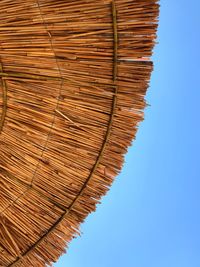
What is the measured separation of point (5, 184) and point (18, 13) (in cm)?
121

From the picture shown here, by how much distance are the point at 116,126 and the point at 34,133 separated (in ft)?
1.80

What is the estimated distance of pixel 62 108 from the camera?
10.3ft

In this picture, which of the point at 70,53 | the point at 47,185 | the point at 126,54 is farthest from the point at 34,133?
the point at 126,54

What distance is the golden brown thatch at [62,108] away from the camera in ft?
9.53

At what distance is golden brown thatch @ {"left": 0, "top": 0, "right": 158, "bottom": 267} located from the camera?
2.91 m

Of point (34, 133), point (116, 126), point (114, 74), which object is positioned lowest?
point (34, 133)

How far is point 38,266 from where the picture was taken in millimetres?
3568

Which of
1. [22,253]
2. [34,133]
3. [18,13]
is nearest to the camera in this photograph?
[18,13]

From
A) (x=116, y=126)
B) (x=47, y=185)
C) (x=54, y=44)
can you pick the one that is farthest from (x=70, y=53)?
(x=47, y=185)

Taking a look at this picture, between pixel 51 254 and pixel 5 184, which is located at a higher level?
pixel 5 184

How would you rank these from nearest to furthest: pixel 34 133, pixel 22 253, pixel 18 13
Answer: pixel 18 13 → pixel 34 133 → pixel 22 253

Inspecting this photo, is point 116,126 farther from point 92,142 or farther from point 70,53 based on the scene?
point 70,53

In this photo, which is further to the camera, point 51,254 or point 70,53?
point 51,254

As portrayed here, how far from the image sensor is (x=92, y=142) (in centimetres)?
328
